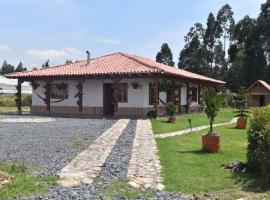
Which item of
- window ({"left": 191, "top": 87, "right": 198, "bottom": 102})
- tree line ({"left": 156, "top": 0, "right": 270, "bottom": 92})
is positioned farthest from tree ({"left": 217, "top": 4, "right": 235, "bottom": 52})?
window ({"left": 191, "top": 87, "right": 198, "bottom": 102})

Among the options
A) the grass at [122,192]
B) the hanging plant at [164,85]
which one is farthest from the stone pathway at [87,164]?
the hanging plant at [164,85]

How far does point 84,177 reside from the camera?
7438 millimetres

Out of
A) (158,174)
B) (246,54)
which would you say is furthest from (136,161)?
(246,54)

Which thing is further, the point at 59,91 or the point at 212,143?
the point at 59,91

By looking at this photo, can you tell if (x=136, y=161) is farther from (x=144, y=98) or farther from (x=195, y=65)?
(x=195, y=65)

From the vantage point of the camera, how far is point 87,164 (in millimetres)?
8766

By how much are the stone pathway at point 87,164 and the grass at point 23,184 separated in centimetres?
28

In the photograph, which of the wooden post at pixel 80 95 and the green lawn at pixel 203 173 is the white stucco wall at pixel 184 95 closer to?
the wooden post at pixel 80 95

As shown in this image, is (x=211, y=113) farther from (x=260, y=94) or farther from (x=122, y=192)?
(x=260, y=94)

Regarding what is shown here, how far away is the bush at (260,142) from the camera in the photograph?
24.1ft

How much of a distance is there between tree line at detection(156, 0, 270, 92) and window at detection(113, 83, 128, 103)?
3255 centimetres

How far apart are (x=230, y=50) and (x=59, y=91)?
138 ft

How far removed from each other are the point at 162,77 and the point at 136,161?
54.3 feet

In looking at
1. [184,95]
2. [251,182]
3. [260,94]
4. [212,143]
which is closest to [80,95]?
[184,95]
